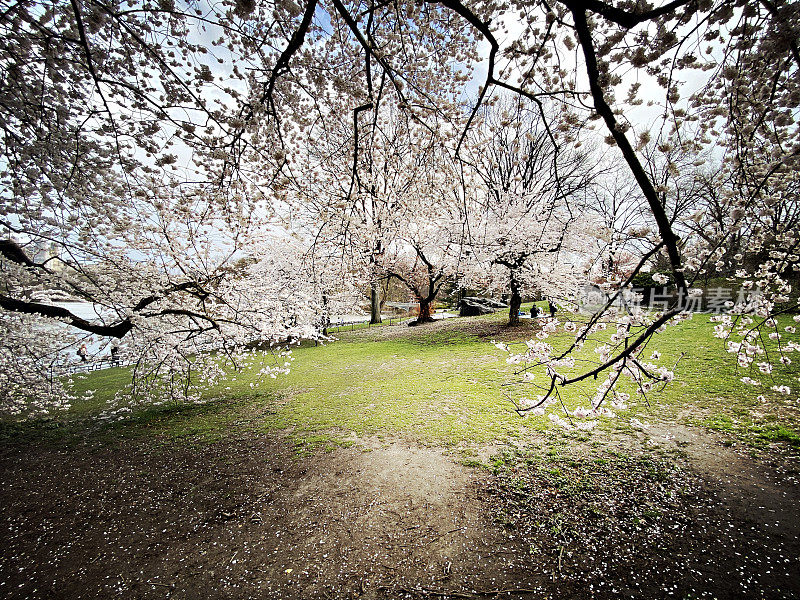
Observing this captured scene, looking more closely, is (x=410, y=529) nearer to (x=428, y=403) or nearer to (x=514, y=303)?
(x=428, y=403)

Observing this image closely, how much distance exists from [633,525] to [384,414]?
4137mm

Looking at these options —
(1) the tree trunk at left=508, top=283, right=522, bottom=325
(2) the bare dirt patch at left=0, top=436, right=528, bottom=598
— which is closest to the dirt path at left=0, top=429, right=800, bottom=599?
(2) the bare dirt patch at left=0, top=436, right=528, bottom=598

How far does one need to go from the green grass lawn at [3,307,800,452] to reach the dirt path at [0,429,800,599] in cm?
83

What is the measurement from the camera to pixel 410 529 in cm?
317

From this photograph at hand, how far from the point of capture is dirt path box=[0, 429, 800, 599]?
2.56 meters

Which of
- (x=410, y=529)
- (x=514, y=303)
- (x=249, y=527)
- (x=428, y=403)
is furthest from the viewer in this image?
(x=514, y=303)

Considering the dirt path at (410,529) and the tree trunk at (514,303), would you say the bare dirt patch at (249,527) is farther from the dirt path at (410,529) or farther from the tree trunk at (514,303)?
the tree trunk at (514,303)

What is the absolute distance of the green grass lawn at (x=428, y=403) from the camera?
514 centimetres

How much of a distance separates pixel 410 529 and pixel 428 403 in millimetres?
3555

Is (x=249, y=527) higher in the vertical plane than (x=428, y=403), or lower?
lower

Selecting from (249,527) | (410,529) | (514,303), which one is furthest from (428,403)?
(514,303)

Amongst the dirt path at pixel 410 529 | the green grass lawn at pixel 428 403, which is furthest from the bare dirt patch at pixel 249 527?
the green grass lawn at pixel 428 403

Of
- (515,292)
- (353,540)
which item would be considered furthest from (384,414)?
(515,292)

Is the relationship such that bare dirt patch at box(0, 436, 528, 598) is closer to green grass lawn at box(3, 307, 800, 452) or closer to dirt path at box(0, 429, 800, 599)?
dirt path at box(0, 429, 800, 599)
